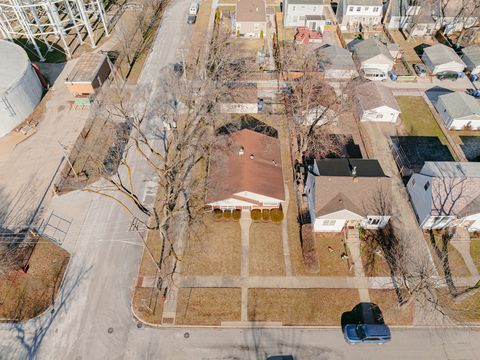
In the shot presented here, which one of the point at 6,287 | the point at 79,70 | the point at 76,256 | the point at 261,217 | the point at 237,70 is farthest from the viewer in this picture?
the point at 237,70

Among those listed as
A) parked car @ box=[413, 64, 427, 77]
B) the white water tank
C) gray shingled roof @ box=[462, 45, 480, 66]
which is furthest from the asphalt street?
gray shingled roof @ box=[462, 45, 480, 66]

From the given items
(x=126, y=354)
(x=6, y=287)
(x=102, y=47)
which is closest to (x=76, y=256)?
(x=6, y=287)

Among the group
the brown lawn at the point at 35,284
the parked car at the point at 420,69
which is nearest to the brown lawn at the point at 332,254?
the brown lawn at the point at 35,284

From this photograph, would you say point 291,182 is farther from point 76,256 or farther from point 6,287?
point 6,287

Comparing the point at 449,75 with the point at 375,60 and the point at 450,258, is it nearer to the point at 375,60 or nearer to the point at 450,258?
the point at 375,60

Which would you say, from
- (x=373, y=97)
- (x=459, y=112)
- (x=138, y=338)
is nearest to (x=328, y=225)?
(x=138, y=338)

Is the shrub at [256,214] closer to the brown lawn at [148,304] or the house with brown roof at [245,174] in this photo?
the house with brown roof at [245,174]

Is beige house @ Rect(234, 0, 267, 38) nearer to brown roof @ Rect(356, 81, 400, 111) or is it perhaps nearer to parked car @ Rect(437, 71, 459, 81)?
brown roof @ Rect(356, 81, 400, 111)
